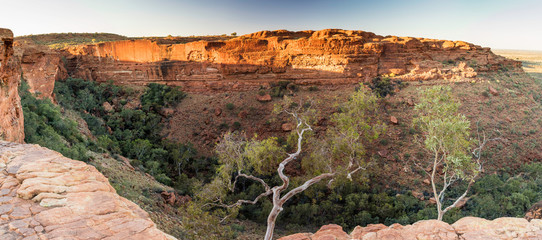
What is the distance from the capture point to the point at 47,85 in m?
19.7

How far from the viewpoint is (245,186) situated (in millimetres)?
18031

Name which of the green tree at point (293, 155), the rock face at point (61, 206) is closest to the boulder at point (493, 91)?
the green tree at point (293, 155)

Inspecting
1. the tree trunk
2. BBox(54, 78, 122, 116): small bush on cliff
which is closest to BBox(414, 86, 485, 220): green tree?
the tree trunk

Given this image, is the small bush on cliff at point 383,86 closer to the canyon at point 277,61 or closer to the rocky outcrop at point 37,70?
the canyon at point 277,61

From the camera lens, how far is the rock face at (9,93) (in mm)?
7983

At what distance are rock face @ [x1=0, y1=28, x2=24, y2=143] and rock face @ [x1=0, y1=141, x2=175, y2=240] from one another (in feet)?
13.7

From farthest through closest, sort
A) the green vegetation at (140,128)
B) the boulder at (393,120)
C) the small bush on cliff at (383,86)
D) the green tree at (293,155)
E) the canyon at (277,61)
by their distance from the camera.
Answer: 1. the canyon at (277,61)
2. the small bush on cliff at (383,86)
3. the boulder at (393,120)
4. the green vegetation at (140,128)
5. the green tree at (293,155)

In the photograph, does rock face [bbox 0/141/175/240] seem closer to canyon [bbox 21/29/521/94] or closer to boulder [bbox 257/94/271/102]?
boulder [bbox 257/94/271/102]

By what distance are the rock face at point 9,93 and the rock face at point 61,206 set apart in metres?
4.17

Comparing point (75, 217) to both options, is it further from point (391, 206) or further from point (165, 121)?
point (165, 121)

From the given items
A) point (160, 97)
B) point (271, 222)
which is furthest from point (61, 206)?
Answer: point (160, 97)

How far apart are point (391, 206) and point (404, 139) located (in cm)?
713

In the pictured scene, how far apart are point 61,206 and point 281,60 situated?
23418 millimetres

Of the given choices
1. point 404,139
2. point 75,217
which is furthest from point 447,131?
point 75,217
